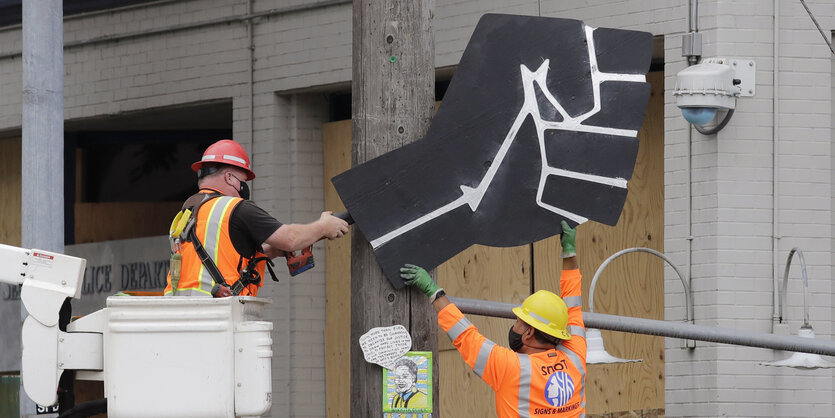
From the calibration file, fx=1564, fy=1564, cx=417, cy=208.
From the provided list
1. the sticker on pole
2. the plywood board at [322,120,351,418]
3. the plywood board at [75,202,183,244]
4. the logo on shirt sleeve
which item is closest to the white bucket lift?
the sticker on pole

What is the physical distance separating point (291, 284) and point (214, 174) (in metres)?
5.74

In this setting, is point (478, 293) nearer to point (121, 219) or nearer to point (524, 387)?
point (524, 387)

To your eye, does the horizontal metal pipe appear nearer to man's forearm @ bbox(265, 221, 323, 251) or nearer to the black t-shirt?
man's forearm @ bbox(265, 221, 323, 251)

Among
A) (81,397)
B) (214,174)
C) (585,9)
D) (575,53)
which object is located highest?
(585,9)

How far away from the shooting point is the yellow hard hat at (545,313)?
7508 millimetres

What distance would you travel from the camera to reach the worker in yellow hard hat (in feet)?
24.3

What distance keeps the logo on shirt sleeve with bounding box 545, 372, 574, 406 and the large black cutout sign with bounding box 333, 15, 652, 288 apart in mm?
710

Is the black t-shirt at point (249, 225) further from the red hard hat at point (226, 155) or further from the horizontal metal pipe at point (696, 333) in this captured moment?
the horizontal metal pipe at point (696, 333)

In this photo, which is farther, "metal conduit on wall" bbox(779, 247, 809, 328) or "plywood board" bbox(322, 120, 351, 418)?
"plywood board" bbox(322, 120, 351, 418)

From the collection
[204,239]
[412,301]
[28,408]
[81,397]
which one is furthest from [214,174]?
[81,397]

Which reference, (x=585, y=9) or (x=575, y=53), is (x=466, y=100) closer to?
(x=575, y=53)

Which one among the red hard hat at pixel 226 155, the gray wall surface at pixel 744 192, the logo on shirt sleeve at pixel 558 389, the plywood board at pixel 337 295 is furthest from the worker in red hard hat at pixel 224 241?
the plywood board at pixel 337 295

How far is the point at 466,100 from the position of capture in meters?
7.30

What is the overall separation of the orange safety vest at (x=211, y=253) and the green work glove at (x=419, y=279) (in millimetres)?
800
